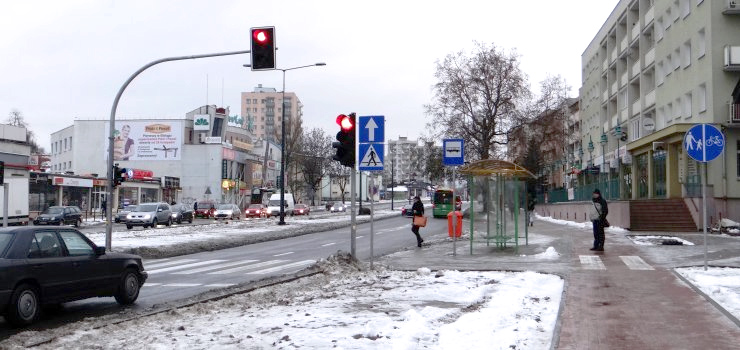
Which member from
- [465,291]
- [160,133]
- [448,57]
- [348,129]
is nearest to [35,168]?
[160,133]

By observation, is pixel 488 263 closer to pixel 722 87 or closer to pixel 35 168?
pixel 722 87

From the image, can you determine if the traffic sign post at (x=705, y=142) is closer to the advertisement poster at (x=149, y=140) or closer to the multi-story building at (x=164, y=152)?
the multi-story building at (x=164, y=152)

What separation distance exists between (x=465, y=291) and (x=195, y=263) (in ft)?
32.7

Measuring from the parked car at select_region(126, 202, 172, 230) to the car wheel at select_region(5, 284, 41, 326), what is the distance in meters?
33.8

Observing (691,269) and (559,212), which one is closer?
(691,269)

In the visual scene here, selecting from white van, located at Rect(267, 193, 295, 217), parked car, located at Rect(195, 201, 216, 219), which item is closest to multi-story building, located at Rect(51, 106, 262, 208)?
Answer: white van, located at Rect(267, 193, 295, 217)

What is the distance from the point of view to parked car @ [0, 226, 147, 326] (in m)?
8.62

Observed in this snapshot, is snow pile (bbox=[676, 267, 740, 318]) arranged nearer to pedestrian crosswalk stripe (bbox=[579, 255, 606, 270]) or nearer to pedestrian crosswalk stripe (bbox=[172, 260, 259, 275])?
pedestrian crosswalk stripe (bbox=[579, 255, 606, 270])

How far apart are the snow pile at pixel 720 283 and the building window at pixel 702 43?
25.6m

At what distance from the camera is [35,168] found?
54.3 m

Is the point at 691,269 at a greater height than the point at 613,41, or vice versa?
the point at 613,41

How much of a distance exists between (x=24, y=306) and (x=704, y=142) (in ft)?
37.8

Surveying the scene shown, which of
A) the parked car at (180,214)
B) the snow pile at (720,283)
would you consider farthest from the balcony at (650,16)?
the snow pile at (720,283)

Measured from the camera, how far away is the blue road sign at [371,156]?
1406cm
